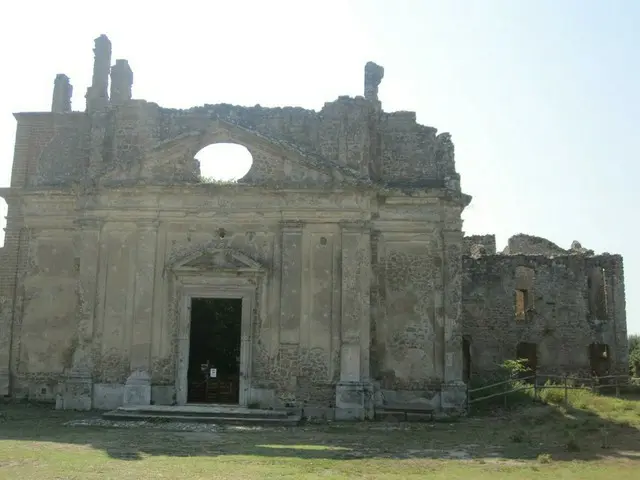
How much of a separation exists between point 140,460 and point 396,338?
7.85m

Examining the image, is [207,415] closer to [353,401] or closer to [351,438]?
[353,401]

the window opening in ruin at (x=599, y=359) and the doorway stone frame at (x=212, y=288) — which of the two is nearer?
the doorway stone frame at (x=212, y=288)

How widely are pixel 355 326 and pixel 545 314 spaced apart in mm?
14132

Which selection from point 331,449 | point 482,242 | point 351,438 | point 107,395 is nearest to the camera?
point 331,449

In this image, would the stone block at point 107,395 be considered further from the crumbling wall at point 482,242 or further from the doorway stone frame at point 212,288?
the crumbling wall at point 482,242

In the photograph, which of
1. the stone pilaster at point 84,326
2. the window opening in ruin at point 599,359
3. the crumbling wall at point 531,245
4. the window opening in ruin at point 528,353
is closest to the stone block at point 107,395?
the stone pilaster at point 84,326

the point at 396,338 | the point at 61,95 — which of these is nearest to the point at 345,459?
the point at 396,338

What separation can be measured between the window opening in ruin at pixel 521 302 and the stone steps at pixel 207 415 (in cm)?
1573

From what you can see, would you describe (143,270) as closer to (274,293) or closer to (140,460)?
(274,293)

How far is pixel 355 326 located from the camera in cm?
1506

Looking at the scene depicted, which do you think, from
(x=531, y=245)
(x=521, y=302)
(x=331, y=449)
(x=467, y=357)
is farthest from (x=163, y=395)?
(x=531, y=245)

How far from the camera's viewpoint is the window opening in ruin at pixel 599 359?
26469mm

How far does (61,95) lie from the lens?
18.5 m

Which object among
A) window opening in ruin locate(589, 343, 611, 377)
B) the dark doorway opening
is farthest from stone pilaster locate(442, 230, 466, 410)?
window opening in ruin locate(589, 343, 611, 377)
